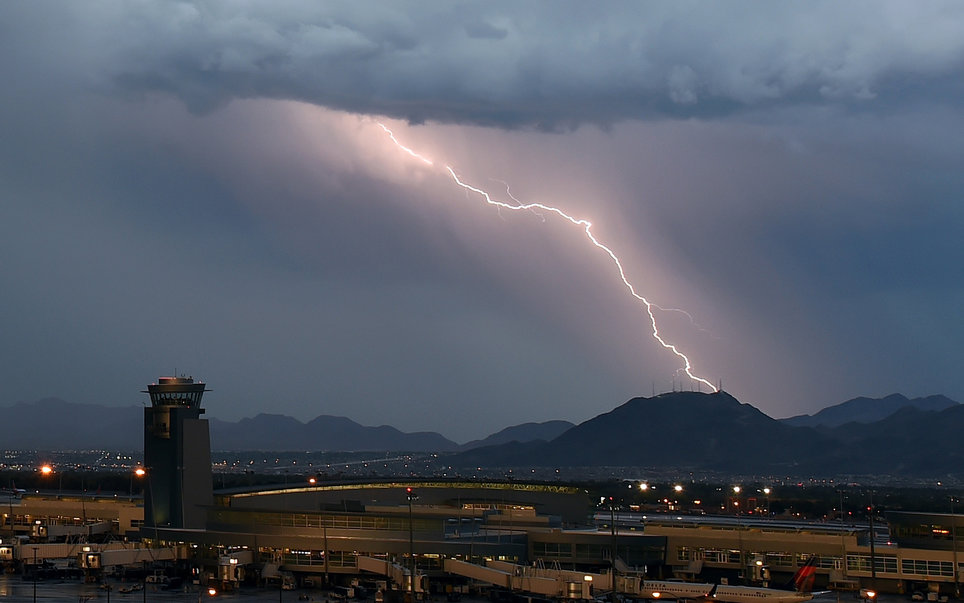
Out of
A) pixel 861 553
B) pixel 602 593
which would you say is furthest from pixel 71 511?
pixel 861 553

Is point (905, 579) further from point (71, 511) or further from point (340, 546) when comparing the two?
point (71, 511)

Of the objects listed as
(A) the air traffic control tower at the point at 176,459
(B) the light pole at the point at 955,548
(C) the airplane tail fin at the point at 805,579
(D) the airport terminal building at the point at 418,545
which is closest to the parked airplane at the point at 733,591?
(C) the airplane tail fin at the point at 805,579

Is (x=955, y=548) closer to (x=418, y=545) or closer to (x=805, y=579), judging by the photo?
(x=805, y=579)

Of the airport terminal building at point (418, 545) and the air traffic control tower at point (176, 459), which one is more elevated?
the air traffic control tower at point (176, 459)

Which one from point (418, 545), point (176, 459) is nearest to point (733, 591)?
point (418, 545)

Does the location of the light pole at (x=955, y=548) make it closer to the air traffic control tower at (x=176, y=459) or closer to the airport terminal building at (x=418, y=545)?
the airport terminal building at (x=418, y=545)

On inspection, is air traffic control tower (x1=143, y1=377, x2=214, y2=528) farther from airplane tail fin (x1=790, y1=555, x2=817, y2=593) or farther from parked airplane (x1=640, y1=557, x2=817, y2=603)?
airplane tail fin (x1=790, y1=555, x2=817, y2=593)
